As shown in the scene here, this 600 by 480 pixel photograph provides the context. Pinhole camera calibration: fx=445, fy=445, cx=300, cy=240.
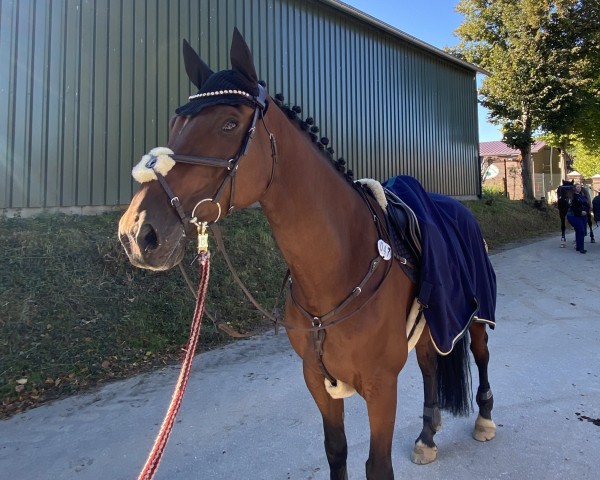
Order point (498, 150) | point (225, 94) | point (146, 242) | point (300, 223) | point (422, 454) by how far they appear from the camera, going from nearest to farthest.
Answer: point (146, 242), point (225, 94), point (300, 223), point (422, 454), point (498, 150)

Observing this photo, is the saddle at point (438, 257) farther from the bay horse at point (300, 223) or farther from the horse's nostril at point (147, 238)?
the horse's nostril at point (147, 238)

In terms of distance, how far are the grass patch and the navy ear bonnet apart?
9.54ft

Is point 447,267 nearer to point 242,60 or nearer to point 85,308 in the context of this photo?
point 242,60

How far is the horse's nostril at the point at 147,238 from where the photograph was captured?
4.69 feet

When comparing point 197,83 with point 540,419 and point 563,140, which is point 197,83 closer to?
point 540,419

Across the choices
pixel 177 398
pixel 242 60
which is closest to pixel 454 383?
pixel 177 398

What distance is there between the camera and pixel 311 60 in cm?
1049

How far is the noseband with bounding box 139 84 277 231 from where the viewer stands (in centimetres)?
149

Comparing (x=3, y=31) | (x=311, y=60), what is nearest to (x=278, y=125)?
(x=3, y=31)

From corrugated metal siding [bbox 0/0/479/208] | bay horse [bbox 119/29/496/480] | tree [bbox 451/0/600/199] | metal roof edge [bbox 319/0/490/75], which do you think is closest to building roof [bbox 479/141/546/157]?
tree [bbox 451/0/600/199]

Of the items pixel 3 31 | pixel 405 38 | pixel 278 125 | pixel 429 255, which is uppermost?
pixel 405 38

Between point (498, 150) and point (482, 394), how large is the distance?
3778 cm

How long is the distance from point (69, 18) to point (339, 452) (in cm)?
717

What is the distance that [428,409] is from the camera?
10.6 ft
